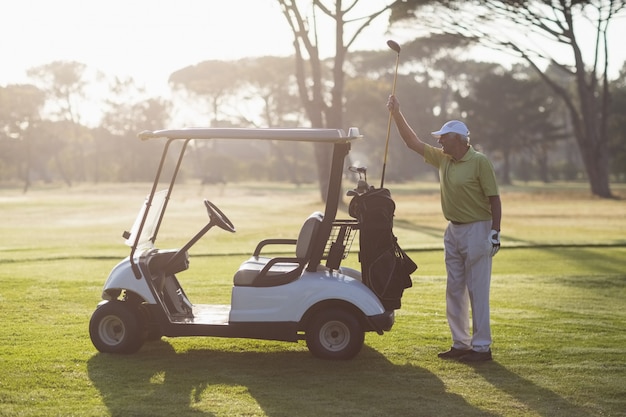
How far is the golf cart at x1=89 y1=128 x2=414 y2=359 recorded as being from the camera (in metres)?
7.62

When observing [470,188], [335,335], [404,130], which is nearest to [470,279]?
[470,188]

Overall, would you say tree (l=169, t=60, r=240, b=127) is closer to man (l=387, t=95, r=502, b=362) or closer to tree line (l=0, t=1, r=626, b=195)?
tree line (l=0, t=1, r=626, b=195)

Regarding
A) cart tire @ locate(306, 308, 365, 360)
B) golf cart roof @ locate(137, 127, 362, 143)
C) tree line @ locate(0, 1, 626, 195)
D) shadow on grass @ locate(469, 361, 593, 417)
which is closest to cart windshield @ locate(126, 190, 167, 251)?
golf cart roof @ locate(137, 127, 362, 143)

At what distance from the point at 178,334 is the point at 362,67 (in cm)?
8428

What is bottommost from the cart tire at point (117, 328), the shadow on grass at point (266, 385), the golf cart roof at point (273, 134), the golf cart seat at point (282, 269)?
the shadow on grass at point (266, 385)

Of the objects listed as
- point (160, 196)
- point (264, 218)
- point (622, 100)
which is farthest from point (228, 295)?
point (622, 100)

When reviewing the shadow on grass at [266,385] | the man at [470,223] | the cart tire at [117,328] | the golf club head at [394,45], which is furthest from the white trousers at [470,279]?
the cart tire at [117,328]

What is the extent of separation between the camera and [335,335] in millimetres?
7770

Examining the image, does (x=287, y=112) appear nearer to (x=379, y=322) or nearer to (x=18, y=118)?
(x=18, y=118)

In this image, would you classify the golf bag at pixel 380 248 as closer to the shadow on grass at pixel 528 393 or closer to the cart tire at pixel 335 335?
the cart tire at pixel 335 335

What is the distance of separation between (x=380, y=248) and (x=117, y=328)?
2.15 m

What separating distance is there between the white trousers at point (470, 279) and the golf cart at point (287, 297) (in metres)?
0.50

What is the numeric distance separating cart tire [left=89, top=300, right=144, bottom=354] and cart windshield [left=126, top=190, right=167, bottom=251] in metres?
0.50

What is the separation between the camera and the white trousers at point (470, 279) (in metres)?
7.82
